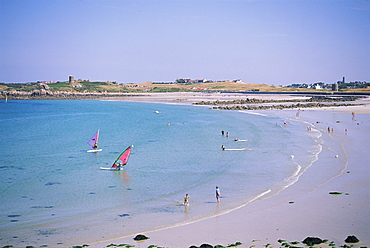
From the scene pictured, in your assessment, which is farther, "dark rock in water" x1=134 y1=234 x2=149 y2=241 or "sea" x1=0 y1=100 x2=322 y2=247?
"sea" x1=0 y1=100 x2=322 y2=247

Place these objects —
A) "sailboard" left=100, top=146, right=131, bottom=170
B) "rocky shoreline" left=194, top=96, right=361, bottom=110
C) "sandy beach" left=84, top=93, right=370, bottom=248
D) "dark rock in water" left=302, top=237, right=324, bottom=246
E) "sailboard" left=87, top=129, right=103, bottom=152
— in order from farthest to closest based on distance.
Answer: "rocky shoreline" left=194, top=96, right=361, bottom=110
"sailboard" left=87, top=129, right=103, bottom=152
"sailboard" left=100, top=146, right=131, bottom=170
"sandy beach" left=84, top=93, right=370, bottom=248
"dark rock in water" left=302, top=237, right=324, bottom=246

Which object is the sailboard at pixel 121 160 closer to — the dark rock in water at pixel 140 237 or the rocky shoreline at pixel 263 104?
the dark rock in water at pixel 140 237

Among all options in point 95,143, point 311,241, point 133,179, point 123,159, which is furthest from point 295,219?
point 95,143

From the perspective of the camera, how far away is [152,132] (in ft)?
156

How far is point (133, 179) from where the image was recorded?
2342 cm

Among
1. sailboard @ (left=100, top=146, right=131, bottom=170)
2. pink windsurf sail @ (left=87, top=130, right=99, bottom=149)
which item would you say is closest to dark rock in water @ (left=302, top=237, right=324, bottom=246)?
sailboard @ (left=100, top=146, right=131, bottom=170)

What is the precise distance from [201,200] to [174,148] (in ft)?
52.8

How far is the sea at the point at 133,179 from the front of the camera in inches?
614

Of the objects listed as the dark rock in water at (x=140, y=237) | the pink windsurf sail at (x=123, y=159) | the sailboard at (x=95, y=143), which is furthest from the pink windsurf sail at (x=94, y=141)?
the dark rock in water at (x=140, y=237)

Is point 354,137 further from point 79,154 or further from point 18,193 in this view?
point 18,193

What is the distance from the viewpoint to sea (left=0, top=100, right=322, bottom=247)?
614 inches

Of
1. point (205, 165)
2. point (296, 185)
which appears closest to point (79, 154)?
point (205, 165)

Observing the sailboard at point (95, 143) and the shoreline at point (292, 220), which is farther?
Result: the sailboard at point (95, 143)

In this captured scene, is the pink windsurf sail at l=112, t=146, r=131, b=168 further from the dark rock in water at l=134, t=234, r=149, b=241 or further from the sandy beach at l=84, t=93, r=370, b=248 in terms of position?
the dark rock in water at l=134, t=234, r=149, b=241
